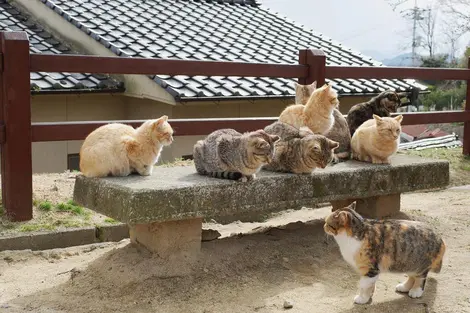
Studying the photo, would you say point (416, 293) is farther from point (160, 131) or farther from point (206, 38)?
point (206, 38)

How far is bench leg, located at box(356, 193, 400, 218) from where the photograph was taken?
488 centimetres

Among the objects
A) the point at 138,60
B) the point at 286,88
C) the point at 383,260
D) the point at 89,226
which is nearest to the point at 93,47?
the point at 286,88

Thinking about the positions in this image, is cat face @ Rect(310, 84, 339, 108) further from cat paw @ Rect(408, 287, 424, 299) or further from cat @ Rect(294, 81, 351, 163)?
cat paw @ Rect(408, 287, 424, 299)

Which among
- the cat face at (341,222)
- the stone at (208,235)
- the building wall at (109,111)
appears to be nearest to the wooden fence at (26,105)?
the stone at (208,235)

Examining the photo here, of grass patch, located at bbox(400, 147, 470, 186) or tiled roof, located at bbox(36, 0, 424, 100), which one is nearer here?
grass patch, located at bbox(400, 147, 470, 186)

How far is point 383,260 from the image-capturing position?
3.33 m

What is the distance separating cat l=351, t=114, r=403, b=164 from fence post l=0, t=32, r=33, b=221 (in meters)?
2.73

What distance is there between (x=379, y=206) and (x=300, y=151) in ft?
3.88

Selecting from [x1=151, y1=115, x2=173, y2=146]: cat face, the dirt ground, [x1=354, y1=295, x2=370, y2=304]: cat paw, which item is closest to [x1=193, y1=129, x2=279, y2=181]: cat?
[x1=151, y1=115, x2=173, y2=146]: cat face

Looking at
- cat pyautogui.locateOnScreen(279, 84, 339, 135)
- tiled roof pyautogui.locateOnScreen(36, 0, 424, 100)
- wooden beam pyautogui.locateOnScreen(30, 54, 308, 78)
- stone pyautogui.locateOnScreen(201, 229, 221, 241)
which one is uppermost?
tiled roof pyautogui.locateOnScreen(36, 0, 424, 100)

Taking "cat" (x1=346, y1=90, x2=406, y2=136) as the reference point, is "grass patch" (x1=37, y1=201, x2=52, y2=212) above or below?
below

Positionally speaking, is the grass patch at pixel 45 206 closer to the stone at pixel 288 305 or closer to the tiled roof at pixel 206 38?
the stone at pixel 288 305

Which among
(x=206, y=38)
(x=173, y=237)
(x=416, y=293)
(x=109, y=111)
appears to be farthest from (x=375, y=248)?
(x=206, y=38)

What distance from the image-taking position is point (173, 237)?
3787 mm
